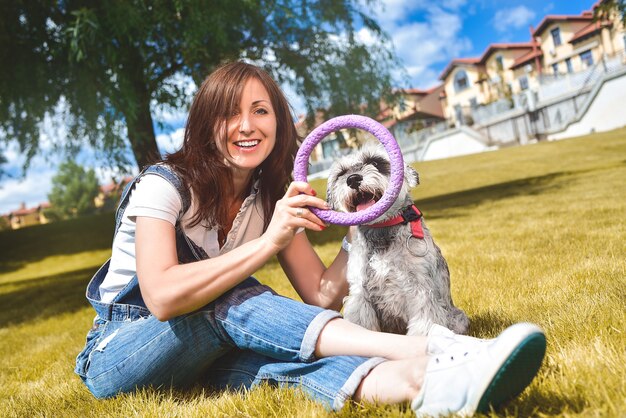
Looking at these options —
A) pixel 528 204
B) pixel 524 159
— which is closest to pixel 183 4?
pixel 528 204

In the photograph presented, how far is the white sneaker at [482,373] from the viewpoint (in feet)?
5.50

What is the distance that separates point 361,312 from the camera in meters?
2.81

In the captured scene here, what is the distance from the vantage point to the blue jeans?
2.21 meters

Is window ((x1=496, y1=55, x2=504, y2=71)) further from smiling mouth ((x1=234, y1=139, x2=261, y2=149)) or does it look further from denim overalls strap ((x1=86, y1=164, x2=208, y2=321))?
denim overalls strap ((x1=86, y1=164, x2=208, y2=321))

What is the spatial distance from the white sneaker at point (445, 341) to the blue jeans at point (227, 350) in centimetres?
23

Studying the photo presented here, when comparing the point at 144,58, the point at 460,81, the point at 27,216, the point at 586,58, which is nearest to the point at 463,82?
the point at 460,81

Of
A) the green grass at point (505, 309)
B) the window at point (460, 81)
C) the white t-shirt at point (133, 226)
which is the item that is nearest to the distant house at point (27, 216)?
the window at point (460, 81)

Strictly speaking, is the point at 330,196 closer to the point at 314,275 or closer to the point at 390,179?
the point at 390,179

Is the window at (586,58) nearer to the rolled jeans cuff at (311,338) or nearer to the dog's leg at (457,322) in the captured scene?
the dog's leg at (457,322)

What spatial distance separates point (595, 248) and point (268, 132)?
13.1 ft

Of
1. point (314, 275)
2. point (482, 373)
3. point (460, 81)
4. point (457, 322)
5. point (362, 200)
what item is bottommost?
point (457, 322)

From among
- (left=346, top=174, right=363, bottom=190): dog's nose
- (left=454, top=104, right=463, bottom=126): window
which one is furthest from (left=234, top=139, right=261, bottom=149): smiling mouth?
(left=454, top=104, right=463, bottom=126): window

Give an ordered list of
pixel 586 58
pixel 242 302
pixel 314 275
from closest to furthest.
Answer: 1. pixel 242 302
2. pixel 314 275
3. pixel 586 58

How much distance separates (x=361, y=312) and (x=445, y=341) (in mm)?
880
